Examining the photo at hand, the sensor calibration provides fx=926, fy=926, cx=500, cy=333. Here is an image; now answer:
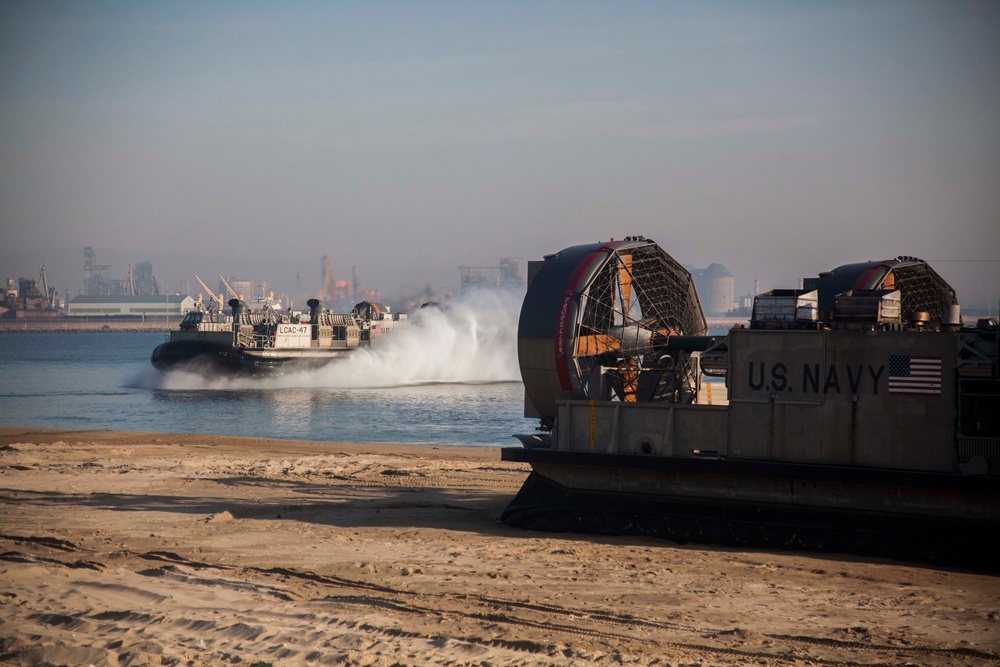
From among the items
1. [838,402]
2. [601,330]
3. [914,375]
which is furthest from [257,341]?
[914,375]

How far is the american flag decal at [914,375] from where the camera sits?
9.35m

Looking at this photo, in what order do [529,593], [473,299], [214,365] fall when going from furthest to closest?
[473,299] < [214,365] < [529,593]

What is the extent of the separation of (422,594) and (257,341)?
48.4 metres

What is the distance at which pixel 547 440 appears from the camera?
11.5 metres

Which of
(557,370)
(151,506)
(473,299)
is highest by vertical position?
(473,299)

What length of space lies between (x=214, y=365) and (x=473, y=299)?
2239 centimetres

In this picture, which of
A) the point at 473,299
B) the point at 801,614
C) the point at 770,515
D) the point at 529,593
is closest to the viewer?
the point at 801,614

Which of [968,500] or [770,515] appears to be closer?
[968,500]

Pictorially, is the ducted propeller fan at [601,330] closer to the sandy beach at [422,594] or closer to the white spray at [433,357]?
the sandy beach at [422,594]

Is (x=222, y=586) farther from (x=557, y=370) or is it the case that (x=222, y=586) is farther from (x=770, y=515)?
(x=770, y=515)

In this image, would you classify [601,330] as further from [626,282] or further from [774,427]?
[774,427]

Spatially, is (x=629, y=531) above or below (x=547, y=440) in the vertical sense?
below

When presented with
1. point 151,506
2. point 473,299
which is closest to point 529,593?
point 151,506

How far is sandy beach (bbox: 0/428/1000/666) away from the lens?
654 cm
